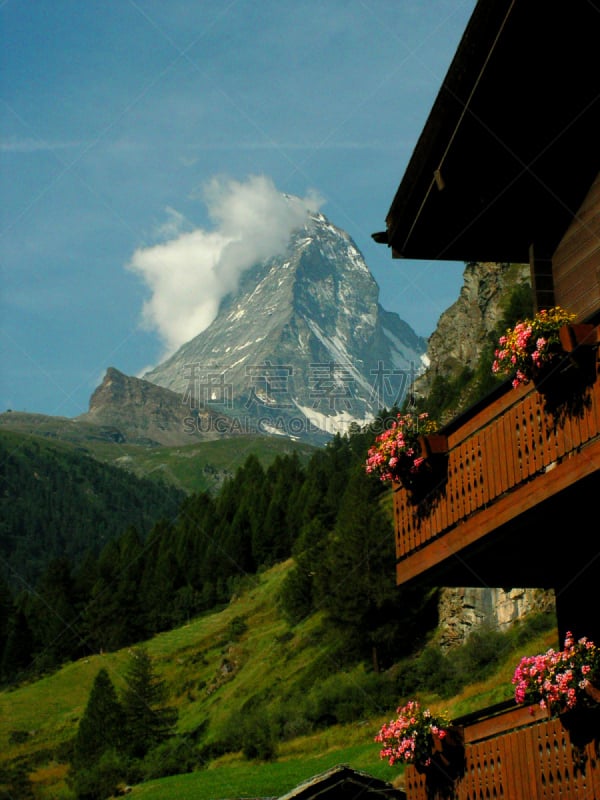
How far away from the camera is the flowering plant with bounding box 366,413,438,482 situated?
13.6 m

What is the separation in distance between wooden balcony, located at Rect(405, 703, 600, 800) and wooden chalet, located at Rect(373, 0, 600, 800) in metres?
0.02

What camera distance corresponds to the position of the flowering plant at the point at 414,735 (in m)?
13.2

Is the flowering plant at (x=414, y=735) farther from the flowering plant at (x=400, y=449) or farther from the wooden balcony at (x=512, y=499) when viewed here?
the flowering plant at (x=400, y=449)

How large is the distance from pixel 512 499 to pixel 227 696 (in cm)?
6561

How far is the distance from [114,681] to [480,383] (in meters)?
53.0

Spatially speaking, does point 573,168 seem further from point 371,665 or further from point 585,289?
point 371,665

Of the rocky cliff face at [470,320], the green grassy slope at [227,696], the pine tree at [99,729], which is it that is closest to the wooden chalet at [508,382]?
the green grassy slope at [227,696]

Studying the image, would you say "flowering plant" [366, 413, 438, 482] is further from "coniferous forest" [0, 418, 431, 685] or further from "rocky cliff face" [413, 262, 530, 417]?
"rocky cliff face" [413, 262, 530, 417]

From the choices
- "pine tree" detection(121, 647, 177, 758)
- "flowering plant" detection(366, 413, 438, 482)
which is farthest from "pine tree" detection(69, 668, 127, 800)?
"flowering plant" detection(366, 413, 438, 482)

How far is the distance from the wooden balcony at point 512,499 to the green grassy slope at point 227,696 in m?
23.2

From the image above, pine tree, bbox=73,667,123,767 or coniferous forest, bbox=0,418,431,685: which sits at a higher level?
coniferous forest, bbox=0,418,431,685

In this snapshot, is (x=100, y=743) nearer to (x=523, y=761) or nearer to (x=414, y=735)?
(x=414, y=735)

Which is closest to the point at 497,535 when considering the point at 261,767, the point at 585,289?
the point at 585,289

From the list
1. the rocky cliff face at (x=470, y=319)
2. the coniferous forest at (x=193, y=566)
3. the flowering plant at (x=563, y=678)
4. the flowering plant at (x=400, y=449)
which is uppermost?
the rocky cliff face at (x=470, y=319)
